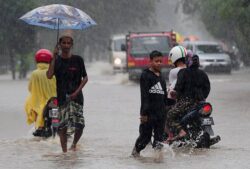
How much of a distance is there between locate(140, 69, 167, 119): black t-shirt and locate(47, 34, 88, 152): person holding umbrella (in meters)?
0.99

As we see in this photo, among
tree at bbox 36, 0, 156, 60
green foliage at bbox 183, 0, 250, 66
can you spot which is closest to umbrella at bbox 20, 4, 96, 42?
green foliage at bbox 183, 0, 250, 66

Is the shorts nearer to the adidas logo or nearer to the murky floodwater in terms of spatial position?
the murky floodwater

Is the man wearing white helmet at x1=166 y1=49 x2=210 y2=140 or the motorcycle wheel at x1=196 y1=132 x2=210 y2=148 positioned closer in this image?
the man wearing white helmet at x1=166 y1=49 x2=210 y2=140

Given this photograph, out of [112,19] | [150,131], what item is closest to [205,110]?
[150,131]

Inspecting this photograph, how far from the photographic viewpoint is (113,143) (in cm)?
1468

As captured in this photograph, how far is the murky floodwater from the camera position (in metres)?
11.5

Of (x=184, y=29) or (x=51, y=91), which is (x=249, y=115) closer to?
(x=51, y=91)

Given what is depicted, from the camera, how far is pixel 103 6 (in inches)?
2539

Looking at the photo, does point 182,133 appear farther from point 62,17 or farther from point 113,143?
point 62,17

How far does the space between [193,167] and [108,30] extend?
6308cm

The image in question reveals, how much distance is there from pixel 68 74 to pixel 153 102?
4.23 feet

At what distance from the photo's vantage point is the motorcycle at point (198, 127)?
13.2 meters

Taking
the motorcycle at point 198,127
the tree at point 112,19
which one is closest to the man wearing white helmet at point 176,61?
the motorcycle at point 198,127

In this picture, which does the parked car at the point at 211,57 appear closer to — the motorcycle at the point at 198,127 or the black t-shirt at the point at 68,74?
the motorcycle at the point at 198,127
